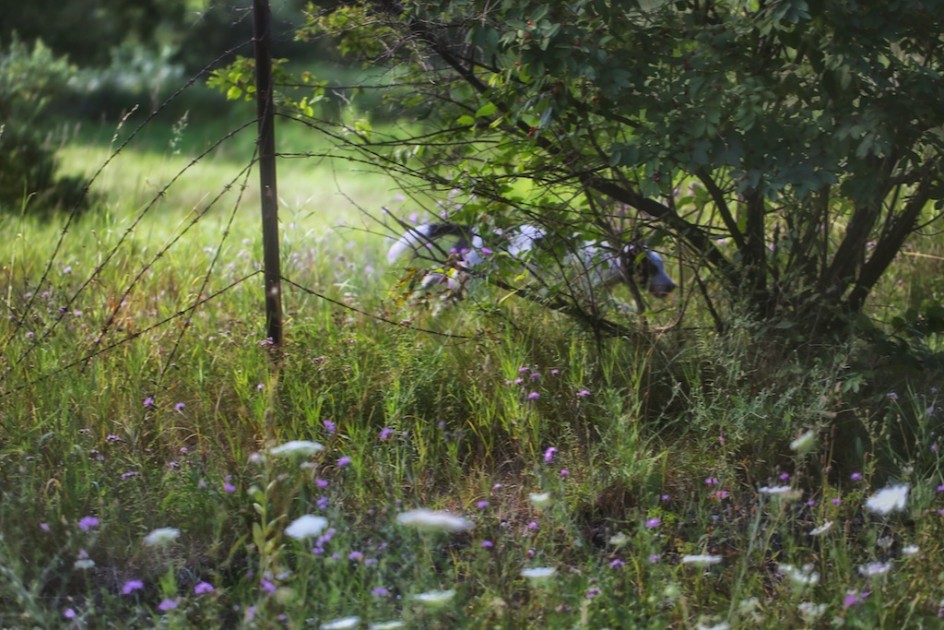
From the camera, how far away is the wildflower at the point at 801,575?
2.25 m

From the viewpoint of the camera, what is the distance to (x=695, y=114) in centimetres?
305

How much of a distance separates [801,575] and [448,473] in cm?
110

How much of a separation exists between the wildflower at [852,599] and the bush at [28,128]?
4995mm

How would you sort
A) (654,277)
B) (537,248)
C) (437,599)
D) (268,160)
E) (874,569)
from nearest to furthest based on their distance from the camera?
(437,599), (874,569), (268,160), (537,248), (654,277)

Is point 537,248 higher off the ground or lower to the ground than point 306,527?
higher

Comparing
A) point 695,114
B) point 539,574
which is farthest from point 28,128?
point 539,574

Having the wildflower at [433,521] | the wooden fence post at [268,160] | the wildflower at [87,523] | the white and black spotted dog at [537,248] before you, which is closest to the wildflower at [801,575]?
the wildflower at [433,521]

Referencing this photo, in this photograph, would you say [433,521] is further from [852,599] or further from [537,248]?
[537,248]

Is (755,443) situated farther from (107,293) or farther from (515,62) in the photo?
(107,293)

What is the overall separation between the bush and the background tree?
3292mm

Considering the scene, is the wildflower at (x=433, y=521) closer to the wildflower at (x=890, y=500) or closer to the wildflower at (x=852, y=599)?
the wildflower at (x=852, y=599)

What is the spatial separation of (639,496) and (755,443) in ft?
1.33

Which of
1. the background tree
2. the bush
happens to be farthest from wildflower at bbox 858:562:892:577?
the bush

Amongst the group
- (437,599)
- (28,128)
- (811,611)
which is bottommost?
(811,611)
